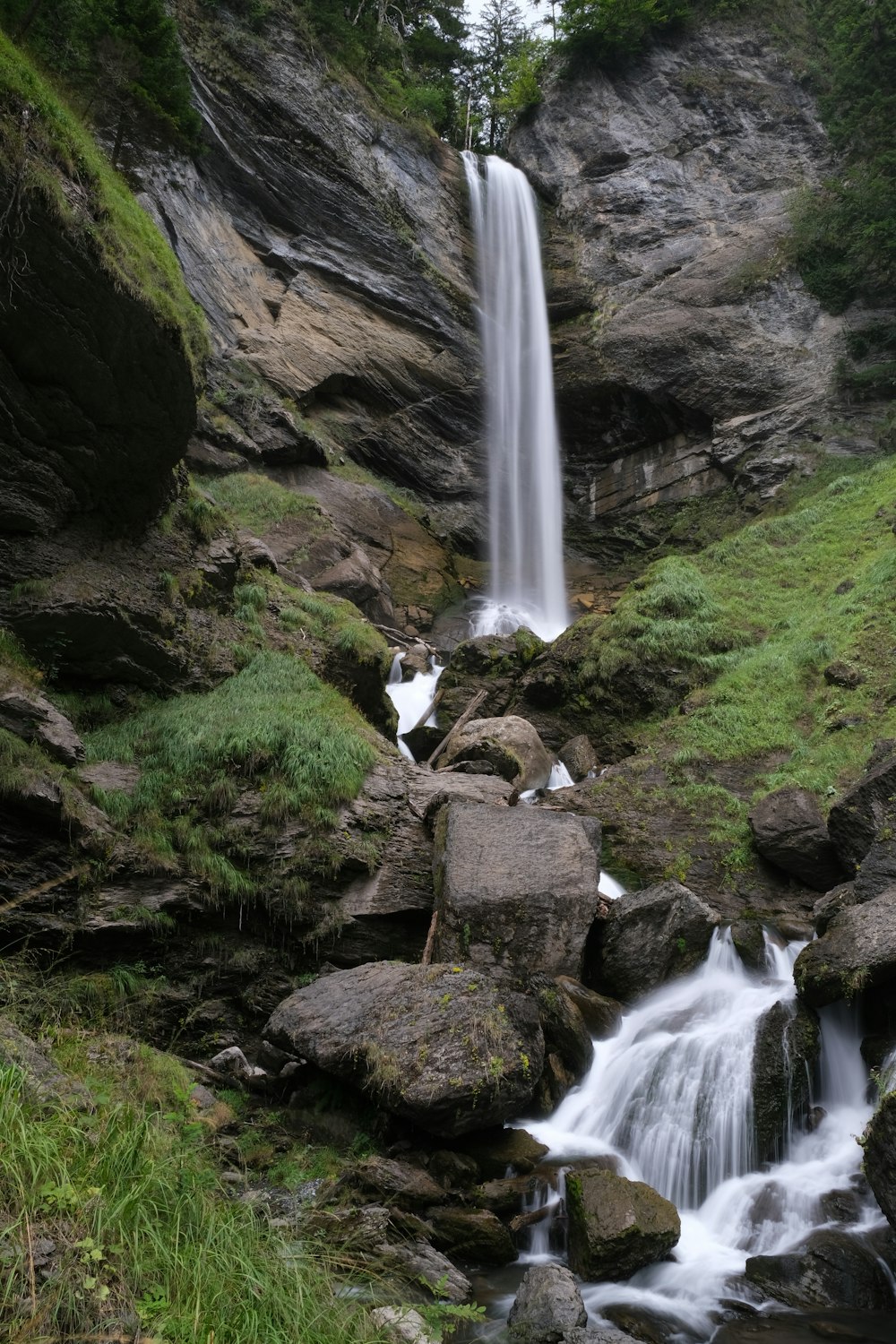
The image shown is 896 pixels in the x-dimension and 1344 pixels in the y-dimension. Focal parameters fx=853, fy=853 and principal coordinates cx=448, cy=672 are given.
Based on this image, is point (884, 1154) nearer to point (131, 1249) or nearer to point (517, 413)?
point (131, 1249)

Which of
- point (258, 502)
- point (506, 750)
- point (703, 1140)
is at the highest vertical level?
point (258, 502)

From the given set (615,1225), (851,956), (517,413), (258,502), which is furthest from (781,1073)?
(517,413)

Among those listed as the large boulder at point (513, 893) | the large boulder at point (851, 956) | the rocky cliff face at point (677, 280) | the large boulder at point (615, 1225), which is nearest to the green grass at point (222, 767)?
the large boulder at point (513, 893)

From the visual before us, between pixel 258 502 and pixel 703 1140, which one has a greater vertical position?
pixel 258 502

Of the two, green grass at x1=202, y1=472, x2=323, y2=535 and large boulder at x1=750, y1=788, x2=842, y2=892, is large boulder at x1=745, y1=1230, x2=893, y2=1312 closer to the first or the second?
large boulder at x1=750, y1=788, x2=842, y2=892

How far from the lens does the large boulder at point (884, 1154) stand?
5199 mm

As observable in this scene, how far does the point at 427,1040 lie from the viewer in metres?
6.61

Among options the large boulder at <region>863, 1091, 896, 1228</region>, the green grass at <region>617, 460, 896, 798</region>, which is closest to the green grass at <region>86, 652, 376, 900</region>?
the large boulder at <region>863, 1091, 896, 1228</region>

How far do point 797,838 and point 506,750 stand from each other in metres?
4.12

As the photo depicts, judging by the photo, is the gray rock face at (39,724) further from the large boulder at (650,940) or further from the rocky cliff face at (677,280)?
the rocky cliff face at (677,280)

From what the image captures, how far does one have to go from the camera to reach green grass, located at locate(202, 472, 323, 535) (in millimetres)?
17734

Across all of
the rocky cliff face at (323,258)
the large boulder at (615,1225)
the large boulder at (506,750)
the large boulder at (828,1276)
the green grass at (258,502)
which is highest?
the rocky cliff face at (323,258)

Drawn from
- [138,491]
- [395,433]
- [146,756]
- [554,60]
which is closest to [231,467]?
[395,433]

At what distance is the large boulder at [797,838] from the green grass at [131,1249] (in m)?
8.24
